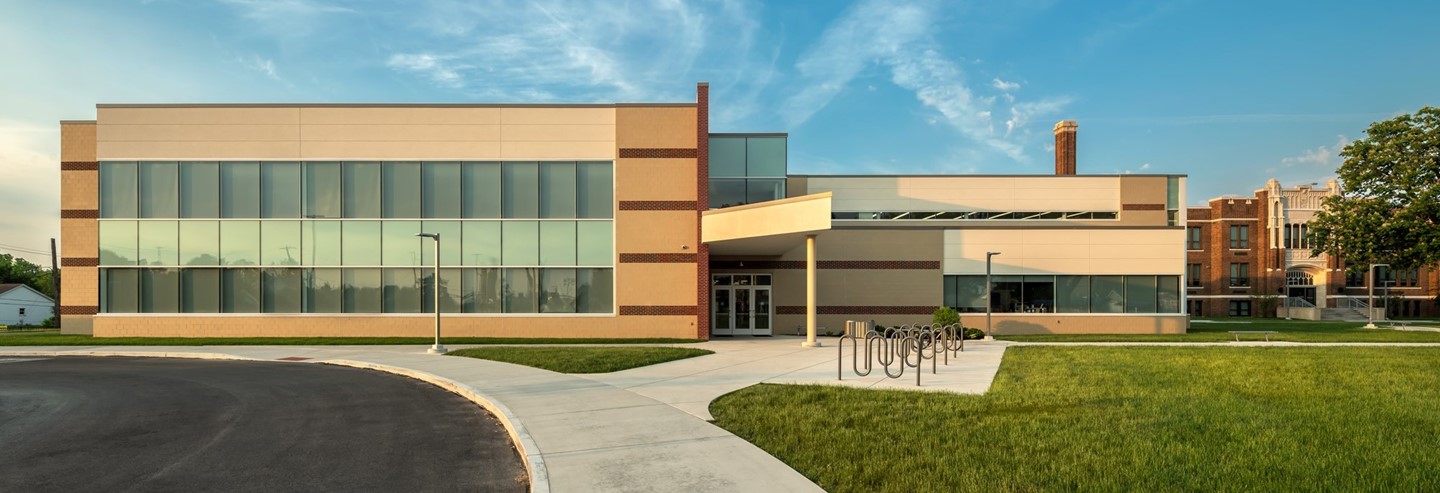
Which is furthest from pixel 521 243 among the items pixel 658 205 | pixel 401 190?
pixel 658 205

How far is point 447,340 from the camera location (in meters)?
26.7

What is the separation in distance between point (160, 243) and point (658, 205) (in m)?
18.2

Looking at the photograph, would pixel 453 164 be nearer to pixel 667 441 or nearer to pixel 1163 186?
pixel 667 441

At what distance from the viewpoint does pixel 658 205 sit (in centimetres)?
2756

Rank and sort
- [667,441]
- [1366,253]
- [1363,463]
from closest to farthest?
[1363,463] → [667,441] → [1366,253]

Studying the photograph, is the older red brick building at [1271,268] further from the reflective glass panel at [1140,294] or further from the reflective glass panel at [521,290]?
Answer: the reflective glass panel at [521,290]

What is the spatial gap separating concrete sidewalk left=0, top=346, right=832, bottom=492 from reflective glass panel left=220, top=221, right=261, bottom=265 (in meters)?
16.2

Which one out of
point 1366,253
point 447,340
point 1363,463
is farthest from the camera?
point 1366,253

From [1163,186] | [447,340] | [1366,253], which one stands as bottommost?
[447,340]

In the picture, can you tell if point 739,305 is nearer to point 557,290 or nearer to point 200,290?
point 557,290

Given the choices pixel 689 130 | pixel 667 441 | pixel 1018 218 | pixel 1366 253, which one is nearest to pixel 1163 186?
pixel 1018 218

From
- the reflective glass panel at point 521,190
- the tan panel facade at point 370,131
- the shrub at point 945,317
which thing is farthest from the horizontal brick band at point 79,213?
the shrub at point 945,317

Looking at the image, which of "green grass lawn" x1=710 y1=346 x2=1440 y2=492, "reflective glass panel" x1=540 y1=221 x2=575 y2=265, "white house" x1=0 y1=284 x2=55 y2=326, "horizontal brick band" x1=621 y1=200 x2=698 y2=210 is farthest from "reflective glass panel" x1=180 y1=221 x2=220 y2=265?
"white house" x1=0 y1=284 x2=55 y2=326

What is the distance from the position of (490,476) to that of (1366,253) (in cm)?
4529
